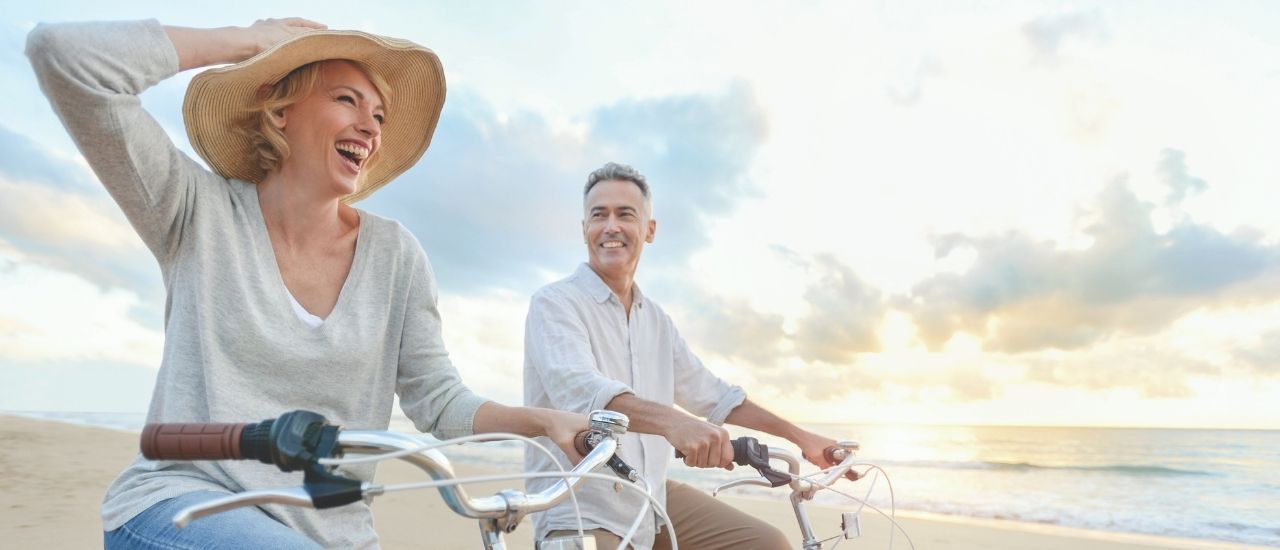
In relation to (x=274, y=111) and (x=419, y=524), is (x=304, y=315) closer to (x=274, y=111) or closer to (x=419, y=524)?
(x=274, y=111)

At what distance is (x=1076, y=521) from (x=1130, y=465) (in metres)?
9.13

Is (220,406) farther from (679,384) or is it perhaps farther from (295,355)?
(679,384)

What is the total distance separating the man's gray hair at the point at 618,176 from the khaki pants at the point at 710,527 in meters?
1.25

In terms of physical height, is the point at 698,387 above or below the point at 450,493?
above

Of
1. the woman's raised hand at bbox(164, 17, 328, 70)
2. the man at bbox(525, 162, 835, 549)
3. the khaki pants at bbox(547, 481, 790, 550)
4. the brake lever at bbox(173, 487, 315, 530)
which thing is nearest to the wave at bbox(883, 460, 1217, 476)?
the man at bbox(525, 162, 835, 549)

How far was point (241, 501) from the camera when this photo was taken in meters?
1.07

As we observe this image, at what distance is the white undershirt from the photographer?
2.04m

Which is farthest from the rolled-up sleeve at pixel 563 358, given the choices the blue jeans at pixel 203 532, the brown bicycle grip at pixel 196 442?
the brown bicycle grip at pixel 196 442

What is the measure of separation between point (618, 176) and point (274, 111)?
1676mm

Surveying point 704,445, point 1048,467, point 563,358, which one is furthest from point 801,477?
point 1048,467

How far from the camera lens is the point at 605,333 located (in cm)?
334

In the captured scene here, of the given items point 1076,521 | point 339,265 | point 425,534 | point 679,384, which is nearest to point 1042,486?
point 1076,521

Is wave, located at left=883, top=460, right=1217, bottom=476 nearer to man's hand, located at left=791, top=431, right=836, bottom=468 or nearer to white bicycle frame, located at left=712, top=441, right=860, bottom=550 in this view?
man's hand, located at left=791, top=431, right=836, bottom=468

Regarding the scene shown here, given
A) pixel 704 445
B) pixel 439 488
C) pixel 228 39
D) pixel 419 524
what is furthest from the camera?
pixel 419 524
